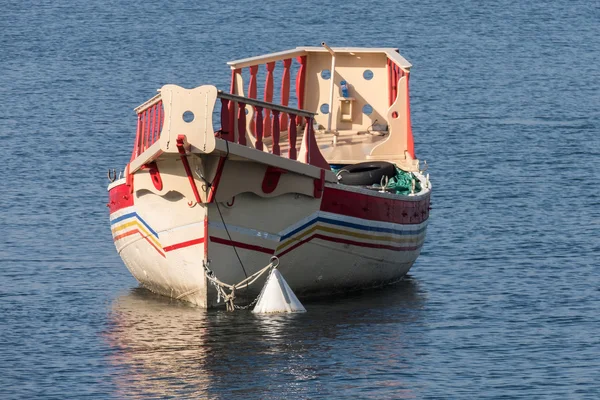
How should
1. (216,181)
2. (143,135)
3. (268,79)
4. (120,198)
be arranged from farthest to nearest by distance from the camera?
1. (268,79)
2. (120,198)
3. (143,135)
4. (216,181)

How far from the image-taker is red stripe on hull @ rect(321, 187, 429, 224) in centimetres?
2881

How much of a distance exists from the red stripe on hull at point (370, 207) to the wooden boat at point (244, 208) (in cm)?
2

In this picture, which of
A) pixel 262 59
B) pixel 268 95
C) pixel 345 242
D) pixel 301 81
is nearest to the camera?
pixel 345 242

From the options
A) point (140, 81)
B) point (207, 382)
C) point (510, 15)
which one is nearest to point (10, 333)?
point (207, 382)

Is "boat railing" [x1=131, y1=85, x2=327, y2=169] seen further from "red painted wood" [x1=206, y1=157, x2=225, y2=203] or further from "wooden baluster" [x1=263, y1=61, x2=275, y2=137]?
"wooden baluster" [x1=263, y1=61, x2=275, y2=137]

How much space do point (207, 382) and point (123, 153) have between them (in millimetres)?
25529

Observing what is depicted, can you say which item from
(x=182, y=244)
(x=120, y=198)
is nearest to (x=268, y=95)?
(x=120, y=198)

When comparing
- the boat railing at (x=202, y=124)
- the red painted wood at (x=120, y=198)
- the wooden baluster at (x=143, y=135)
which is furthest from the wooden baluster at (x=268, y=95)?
the wooden baluster at (x=143, y=135)

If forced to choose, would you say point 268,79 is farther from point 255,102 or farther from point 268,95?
point 255,102

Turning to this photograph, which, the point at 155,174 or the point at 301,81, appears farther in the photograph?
the point at 301,81

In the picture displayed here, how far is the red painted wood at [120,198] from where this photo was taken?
29.6 metres

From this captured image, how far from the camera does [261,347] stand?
87.4 ft

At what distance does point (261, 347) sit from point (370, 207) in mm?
4267

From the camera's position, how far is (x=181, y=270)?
2881 cm
